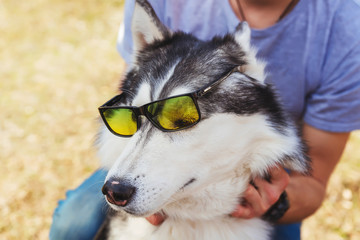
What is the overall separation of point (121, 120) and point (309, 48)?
1.36 meters

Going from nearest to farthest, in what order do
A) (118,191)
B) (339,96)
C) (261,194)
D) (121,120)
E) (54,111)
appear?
(118,191) → (121,120) → (261,194) → (339,96) → (54,111)

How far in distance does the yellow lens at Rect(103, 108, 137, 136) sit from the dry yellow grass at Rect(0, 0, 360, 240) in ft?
3.37

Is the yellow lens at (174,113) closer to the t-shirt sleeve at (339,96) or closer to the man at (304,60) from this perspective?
the man at (304,60)

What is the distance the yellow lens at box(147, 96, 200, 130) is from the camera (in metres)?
1.72

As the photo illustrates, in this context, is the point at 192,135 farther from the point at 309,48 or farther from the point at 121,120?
the point at 309,48

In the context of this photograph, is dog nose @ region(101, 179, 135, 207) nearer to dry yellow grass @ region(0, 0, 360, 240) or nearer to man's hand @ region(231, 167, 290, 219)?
man's hand @ region(231, 167, 290, 219)

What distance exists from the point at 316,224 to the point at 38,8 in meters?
7.39

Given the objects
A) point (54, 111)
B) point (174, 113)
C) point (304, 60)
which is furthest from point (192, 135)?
point (54, 111)

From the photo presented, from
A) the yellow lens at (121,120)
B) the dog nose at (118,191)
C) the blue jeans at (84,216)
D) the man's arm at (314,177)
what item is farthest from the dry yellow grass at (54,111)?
the man's arm at (314,177)

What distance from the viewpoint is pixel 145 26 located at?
7.01 ft

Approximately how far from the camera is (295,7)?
2359 mm

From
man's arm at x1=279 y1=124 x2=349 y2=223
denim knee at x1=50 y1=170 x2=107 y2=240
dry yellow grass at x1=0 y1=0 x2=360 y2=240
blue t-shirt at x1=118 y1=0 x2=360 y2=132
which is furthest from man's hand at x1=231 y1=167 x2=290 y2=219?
dry yellow grass at x1=0 y1=0 x2=360 y2=240

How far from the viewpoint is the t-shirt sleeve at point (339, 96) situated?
7.47ft

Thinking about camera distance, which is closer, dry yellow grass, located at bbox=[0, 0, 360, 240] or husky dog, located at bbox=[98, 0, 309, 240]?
husky dog, located at bbox=[98, 0, 309, 240]
